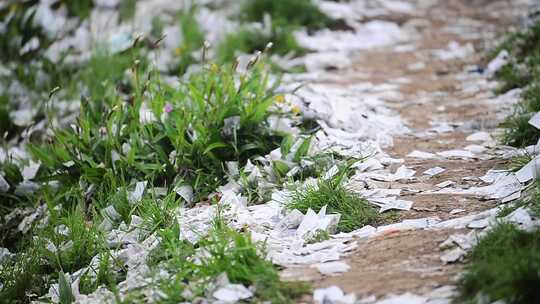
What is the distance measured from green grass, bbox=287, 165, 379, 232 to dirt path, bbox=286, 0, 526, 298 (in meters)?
0.17

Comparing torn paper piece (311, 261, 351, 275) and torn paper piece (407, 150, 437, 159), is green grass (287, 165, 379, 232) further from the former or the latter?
torn paper piece (407, 150, 437, 159)

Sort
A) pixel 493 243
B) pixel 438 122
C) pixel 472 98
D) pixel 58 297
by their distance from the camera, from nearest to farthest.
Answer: pixel 493 243 → pixel 58 297 → pixel 438 122 → pixel 472 98

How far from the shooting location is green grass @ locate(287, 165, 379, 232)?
2.87 m

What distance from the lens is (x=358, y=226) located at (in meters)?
2.85

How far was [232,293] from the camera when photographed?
7.48 ft

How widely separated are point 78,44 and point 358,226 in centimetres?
409

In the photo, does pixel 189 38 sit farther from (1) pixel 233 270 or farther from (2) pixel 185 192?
(1) pixel 233 270

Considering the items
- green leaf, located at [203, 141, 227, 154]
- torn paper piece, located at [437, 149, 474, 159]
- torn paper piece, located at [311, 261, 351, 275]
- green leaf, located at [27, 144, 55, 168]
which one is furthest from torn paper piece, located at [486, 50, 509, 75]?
green leaf, located at [27, 144, 55, 168]

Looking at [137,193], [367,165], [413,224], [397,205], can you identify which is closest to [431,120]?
[367,165]

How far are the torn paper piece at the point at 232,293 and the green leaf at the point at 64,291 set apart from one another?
0.71 meters

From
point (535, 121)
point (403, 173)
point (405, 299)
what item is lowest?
point (403, 173)

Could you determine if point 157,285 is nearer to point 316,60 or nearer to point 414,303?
point 414,303

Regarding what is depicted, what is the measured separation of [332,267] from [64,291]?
108 cm

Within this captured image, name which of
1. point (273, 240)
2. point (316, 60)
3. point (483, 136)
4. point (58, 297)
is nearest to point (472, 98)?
point (483, 136)
